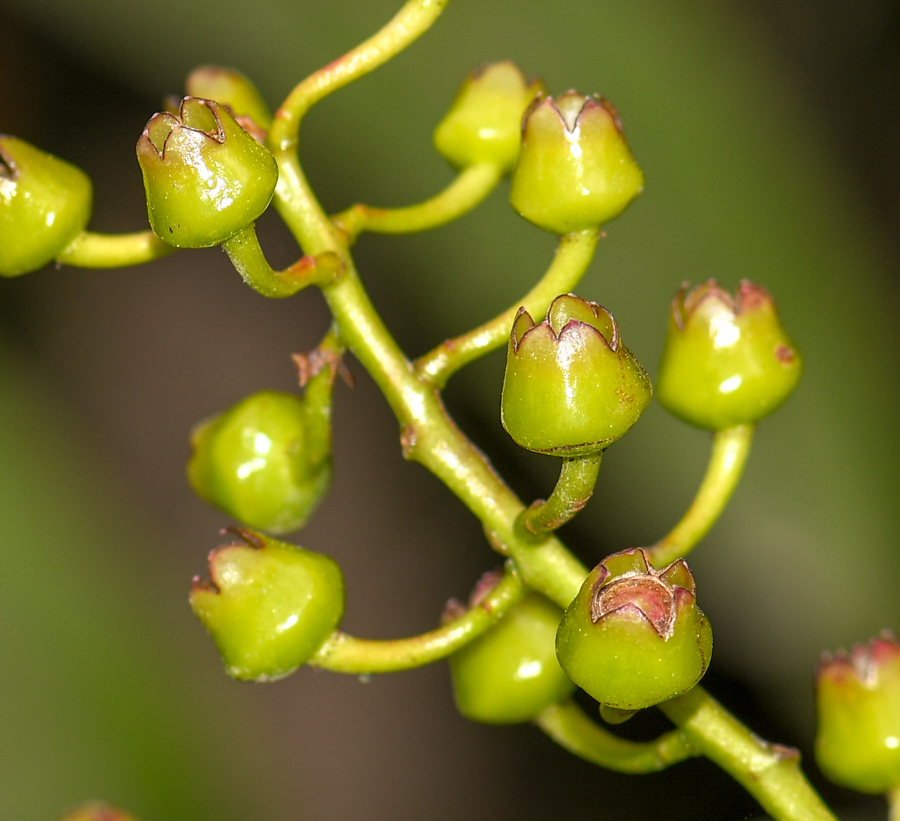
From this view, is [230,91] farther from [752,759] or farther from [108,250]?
[752,759]

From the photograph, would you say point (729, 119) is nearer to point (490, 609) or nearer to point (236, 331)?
point (490, 609)

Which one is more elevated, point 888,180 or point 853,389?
point 888,180

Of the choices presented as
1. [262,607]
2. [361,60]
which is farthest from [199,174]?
[262,607]

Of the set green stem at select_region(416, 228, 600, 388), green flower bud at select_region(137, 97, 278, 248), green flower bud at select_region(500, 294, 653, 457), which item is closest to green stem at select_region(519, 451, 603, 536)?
green flower bud at select_region(500, 294, 653, 457)

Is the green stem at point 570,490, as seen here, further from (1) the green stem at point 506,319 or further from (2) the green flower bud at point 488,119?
(2) the green flower bud at point 488,119

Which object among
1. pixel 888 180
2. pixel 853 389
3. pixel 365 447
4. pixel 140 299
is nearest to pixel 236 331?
pixel 140 299

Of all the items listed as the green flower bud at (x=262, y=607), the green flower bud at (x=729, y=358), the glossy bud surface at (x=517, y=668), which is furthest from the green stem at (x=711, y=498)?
the green flower bud at (x=262, y=607)

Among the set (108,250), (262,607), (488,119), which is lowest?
(262,607)
